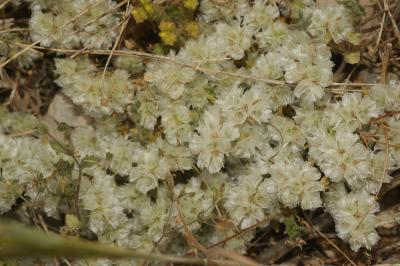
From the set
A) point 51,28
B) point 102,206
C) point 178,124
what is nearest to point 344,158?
point 178,124

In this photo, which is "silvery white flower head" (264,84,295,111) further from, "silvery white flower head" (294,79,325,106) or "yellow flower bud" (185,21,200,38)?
"yellow flower bud" (185,21,200,38)

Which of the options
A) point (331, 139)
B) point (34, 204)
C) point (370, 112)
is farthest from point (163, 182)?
point (370, 112)

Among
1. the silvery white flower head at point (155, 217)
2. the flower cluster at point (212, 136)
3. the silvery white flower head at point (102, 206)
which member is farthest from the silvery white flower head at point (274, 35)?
the silvery white flower head at point (102, 206)

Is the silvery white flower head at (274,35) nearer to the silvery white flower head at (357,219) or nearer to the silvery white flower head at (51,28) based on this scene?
the silvery white flower head at (357,219)

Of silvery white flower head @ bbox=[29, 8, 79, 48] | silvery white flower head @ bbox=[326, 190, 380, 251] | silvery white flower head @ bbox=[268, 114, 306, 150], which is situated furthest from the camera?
silvery white flower head @ bbox=[29, 8, 79, 48]

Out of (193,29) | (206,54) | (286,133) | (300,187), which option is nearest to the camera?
(300,187)

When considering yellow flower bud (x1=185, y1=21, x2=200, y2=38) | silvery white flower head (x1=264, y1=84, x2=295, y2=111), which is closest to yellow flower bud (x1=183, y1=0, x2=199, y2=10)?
yellow flower bud (x1=185, y1=21, x2=200, y2=38)

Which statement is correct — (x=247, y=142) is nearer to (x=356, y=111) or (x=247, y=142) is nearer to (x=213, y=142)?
(x=213, y=142)

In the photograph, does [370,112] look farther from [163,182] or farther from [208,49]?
[163,182]
